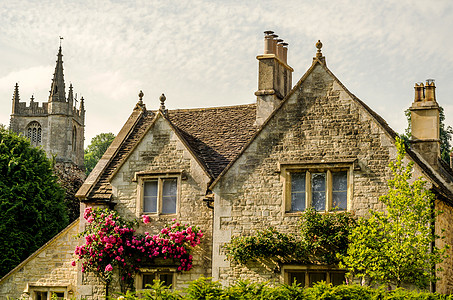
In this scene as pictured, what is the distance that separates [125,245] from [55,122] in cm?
8744

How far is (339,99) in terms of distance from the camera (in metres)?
19.0

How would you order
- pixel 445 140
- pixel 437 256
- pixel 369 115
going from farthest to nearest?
pixel 445 140 < pixel 369 115 < pixel 437 256

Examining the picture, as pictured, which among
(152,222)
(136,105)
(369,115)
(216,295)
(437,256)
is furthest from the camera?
(136,105)

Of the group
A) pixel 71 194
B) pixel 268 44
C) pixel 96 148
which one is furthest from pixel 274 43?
pixel 96 148

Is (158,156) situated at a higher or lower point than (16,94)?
lower

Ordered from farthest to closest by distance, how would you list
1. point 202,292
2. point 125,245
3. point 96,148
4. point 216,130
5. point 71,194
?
point 96,148, point 71,194, point 216,130, point 125,245, point 202,292

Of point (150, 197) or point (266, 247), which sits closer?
point (266, 247)

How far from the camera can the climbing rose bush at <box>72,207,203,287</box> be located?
19797 millimetres

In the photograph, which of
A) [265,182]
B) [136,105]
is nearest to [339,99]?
[265,182]

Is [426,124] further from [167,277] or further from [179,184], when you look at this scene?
[167,277]

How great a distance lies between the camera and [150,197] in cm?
2100

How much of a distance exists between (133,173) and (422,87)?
27.3 feet

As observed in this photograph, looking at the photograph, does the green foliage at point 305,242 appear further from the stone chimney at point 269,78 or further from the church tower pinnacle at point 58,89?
the church tower pinnacle at point 58,89

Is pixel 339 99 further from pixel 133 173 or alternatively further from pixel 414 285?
pixel 133 173
